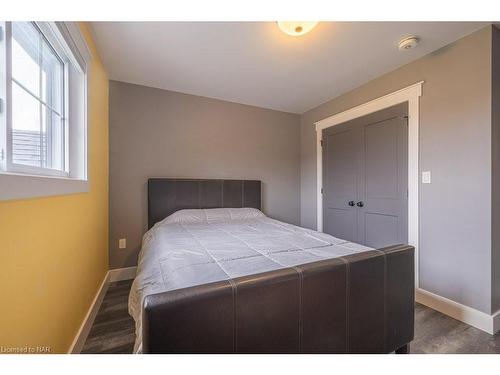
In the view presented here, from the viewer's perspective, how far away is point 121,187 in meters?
2.47

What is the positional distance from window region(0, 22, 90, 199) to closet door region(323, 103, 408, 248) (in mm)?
2732

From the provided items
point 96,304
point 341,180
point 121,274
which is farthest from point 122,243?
point 341,180

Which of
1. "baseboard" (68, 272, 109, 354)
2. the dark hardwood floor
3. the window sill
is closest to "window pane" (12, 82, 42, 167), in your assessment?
the window sill

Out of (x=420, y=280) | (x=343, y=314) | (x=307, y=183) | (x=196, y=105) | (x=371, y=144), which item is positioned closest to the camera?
(x=343, y=314)

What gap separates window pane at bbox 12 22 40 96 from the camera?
0.92 m

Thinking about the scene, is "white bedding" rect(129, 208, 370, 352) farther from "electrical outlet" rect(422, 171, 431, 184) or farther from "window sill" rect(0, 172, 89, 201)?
"electrical outlet" rect(422, 171, 431, 184)

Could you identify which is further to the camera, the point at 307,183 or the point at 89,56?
the point at 307,183

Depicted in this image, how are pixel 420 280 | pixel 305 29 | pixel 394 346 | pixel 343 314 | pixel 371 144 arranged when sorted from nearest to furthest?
pixel 343 314, pixel 394 346, pixel 305 29, pixel 420 280, pixel 371 144

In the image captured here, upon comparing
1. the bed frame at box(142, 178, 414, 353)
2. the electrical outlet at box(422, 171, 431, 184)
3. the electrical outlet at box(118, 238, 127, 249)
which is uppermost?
the electrical outlet at box(422, 171, 431, 184)

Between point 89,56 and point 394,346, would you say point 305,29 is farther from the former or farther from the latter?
point 394,346

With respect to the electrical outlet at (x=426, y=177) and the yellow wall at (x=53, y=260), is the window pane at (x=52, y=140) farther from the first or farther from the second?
the electrical outlet at (x=426, y=177)
